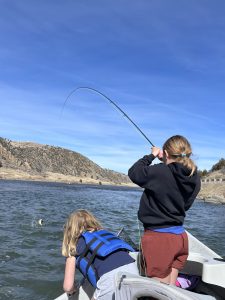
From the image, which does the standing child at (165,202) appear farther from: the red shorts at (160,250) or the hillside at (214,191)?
the hillside at (214,191)

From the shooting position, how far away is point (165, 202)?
5375mm

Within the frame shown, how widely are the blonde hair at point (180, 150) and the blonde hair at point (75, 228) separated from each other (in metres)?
1.58

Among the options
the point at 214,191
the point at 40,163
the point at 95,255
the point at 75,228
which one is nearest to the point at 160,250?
the point at 95,255

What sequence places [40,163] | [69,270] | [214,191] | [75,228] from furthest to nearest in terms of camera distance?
[40,163] → [214,191] → [75,228] → [69,270]

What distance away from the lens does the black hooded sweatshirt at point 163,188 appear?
5379 millimetres

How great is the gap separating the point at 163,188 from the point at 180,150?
50 cm

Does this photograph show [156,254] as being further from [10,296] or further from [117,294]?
[10,296]

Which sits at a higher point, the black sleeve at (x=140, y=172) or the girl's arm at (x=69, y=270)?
the black sleeve at (x=140, y=172)

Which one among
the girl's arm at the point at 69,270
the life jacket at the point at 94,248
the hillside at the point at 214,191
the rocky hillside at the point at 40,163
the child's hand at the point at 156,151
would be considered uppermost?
the rocky hillside at the point at 40,163

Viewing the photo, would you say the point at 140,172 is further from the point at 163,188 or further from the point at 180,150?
the point at 180,150

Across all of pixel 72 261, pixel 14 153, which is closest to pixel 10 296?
pixel 72 261

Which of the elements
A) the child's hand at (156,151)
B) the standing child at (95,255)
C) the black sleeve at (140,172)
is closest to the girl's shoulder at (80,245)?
the standing child at (95,255)

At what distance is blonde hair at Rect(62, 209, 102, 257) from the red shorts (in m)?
1.05

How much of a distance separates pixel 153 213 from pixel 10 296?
4709 millimetres
